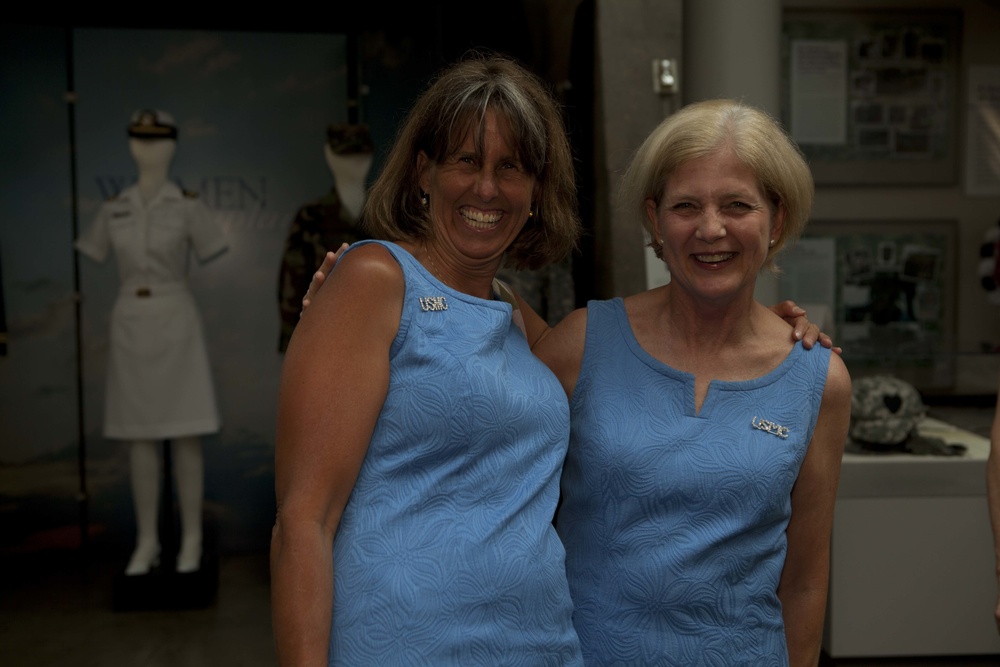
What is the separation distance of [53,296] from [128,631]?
6.44ft

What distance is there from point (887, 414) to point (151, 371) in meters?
3.24

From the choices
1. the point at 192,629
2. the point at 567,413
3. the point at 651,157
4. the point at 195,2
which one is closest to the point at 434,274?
the point at 567,413

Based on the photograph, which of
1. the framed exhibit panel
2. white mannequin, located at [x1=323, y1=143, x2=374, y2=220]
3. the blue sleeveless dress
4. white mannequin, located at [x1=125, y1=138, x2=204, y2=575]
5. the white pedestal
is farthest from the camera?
white mannequin, located at [x1=323, y1=143, x2=374, y2=220]

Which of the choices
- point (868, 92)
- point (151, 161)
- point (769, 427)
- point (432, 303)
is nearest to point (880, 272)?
point (868, 92)

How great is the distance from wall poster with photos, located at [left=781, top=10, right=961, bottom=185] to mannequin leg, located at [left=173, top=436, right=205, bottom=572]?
3141 mm

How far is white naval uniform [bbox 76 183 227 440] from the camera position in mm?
4973

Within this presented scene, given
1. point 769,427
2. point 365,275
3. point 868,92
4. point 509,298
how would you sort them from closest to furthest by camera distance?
point 365,275
point 769,427
point 509,298
point 868,92

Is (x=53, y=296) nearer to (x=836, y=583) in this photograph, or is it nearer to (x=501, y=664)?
(x=836, y=583)

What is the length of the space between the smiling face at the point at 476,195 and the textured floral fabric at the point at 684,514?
0.34m

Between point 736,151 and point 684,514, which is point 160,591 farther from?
point 736,151

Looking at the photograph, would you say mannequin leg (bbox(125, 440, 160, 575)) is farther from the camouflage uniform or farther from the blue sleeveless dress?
the blue sleeveless dress

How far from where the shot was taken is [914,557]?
355cm

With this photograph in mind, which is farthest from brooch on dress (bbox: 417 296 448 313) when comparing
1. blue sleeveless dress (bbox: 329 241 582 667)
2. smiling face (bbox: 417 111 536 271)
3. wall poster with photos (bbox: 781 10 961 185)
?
wall poster with photos (bbox: 781 10 961 185)

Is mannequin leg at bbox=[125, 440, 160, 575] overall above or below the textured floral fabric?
below
